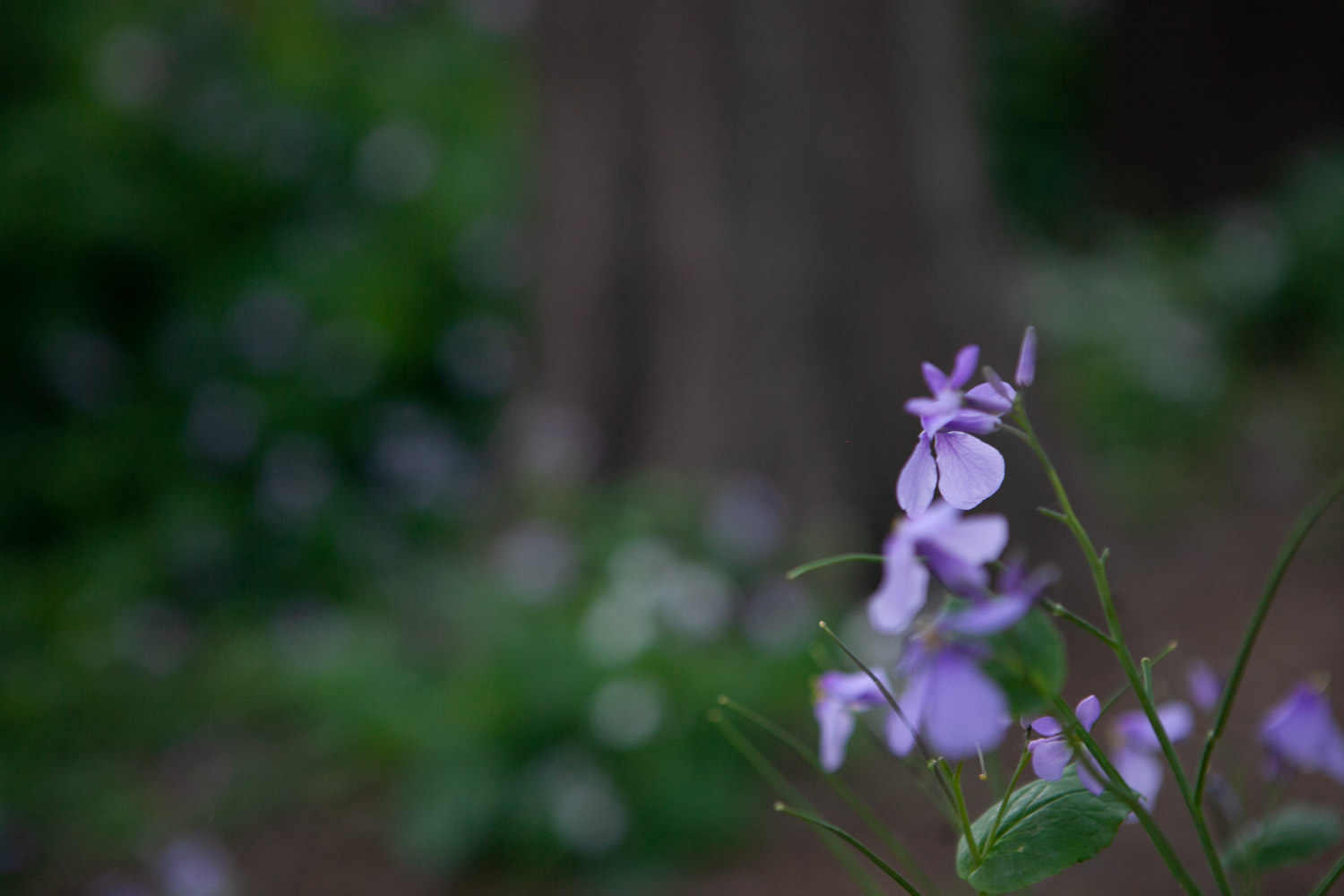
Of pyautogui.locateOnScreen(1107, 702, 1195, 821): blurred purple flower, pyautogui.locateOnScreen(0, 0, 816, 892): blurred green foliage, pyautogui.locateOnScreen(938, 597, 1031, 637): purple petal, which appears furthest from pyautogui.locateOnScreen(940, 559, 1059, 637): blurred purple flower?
pyautogui.locateOnScreen(0, 0, 816, 892): blurred green foliage

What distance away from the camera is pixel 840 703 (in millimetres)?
591

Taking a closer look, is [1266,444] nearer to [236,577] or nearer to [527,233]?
[527,233]

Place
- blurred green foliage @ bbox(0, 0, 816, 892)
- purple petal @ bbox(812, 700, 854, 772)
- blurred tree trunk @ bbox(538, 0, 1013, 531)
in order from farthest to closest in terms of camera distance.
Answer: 1. blurred tree trunk @ bbox(538, 0, 1013, 531)
2. blurred green foliage @ bbox(0, 0, 816, 892)
3. purple petal @ bbox(812, 700, 854, 772)

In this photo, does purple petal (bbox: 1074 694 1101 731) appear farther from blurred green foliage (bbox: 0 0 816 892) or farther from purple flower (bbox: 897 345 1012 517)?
blurred green foliage (bbox: 0 0 816 892)

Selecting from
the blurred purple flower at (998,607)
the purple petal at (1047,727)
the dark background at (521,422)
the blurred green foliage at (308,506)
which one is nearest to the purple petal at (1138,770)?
the purple petal at (1047,727)

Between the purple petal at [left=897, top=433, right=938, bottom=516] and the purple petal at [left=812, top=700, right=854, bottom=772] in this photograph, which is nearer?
the purple petal at [left=897, top=433, right=938, bottom=516]

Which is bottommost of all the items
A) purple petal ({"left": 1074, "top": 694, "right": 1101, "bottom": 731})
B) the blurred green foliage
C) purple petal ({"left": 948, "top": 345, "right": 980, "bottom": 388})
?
the blurred green foliage

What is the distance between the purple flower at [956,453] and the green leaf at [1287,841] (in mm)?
316

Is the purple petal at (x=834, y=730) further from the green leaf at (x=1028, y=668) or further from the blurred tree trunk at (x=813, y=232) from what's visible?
the blurred tree trunk at (x=813, y=232)

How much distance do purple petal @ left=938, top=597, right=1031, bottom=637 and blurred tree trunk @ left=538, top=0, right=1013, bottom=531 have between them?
2.19 meters

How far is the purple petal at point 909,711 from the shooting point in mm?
403

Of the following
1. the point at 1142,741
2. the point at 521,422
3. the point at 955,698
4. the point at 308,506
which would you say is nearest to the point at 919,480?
the point at 955,698

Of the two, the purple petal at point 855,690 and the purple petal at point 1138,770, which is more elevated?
the purple petal at point 855,690

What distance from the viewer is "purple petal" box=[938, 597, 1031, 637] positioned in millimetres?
368
